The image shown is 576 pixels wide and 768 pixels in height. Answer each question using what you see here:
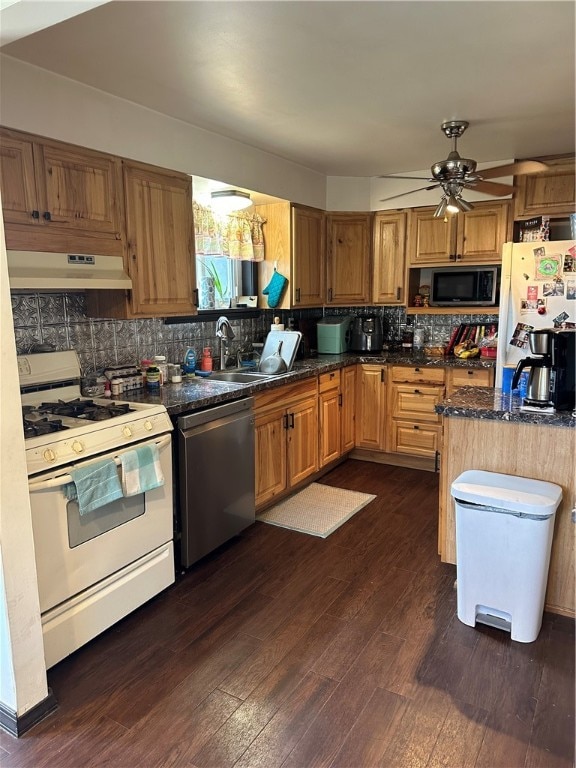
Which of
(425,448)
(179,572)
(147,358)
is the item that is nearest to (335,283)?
(425,448)

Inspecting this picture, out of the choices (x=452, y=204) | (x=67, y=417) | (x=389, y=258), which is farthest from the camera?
(x=389, y=258)

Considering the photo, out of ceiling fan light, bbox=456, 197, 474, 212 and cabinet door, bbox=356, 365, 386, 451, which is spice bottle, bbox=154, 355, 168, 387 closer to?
cabinet door, bbox=356, 365, 386, 451

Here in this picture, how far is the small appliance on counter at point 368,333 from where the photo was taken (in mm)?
4586

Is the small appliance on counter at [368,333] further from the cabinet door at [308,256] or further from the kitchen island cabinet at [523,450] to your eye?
the kitchen island cabinet at [523,450]

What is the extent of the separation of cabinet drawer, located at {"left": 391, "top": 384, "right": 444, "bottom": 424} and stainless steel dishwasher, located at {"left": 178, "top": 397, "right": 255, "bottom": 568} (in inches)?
66.0

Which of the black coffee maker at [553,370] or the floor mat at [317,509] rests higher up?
the black coffee maker at [553,370]

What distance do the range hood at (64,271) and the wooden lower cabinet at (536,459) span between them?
6.05 feet

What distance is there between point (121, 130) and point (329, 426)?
8.16 feet

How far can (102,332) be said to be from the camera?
2961 millimetres

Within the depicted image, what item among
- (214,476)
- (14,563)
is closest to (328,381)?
(214,476)

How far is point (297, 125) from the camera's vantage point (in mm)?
3148

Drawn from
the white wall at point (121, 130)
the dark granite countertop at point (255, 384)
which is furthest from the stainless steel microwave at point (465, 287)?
the white wall at point (121, 130)

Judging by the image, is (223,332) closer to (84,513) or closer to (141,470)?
(141,470)

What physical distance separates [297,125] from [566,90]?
1.45 m
